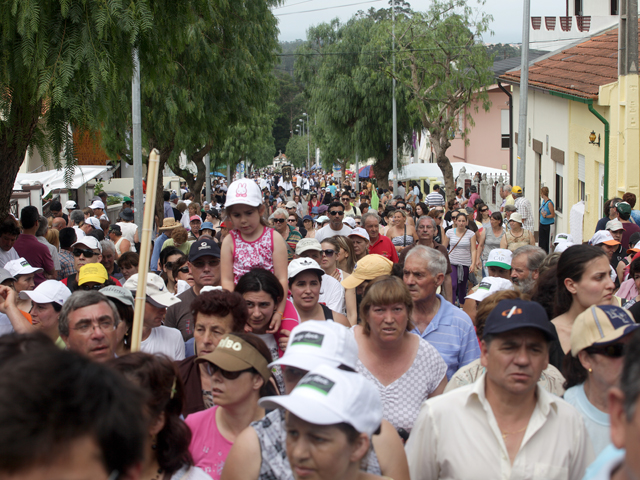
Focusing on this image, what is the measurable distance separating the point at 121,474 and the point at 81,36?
229 inches

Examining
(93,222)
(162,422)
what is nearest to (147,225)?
(162,422)

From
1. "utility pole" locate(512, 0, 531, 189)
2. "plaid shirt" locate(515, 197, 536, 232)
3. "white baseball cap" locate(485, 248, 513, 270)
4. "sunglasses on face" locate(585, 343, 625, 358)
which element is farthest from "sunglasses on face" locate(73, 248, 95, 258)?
"utility pole" locate(512, 0, 531, 189)

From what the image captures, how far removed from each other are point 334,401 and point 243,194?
3255 millimetres

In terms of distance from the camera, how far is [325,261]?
7758 mm

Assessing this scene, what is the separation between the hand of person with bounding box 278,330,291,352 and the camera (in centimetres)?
475

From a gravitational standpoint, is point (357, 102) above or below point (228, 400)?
above

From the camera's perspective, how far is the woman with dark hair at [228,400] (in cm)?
337

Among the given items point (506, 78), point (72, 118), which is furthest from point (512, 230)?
point (506, 78)

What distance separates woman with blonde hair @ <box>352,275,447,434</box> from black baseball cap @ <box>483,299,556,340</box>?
984mm

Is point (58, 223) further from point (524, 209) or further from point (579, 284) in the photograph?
point (579, 284)

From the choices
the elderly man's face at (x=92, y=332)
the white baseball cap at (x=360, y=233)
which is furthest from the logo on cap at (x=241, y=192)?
Answer: the white baseball cap at (x=360, y=233)

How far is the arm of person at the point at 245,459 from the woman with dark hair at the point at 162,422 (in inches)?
8.8

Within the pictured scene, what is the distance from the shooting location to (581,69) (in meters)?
20.5

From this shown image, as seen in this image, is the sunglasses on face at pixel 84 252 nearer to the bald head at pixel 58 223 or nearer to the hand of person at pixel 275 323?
the bald head at pixel 58 223
